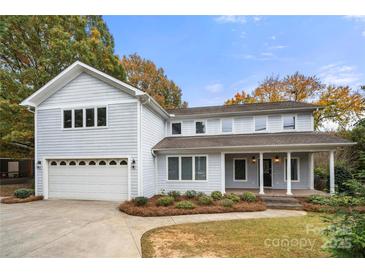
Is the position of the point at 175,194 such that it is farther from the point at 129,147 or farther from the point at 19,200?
the point at 19,200

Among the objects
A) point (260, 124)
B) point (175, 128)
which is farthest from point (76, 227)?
point (260, 124)

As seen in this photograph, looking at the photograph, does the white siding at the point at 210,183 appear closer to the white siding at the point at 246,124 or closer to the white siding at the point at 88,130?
the white siding at the point at 88,130

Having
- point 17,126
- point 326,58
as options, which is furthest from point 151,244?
point 326,58

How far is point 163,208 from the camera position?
795cm

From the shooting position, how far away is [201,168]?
1076cm

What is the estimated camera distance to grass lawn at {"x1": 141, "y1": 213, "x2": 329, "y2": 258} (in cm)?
431

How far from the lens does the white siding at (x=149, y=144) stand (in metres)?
9.73

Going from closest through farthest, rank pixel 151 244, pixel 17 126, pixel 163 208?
pixel 151 244 < pixel 163 208 < pixel 17 126

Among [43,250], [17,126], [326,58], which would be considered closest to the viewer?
[43,250]

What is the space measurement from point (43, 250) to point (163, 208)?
4309 millimetres

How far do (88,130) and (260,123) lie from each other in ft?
34.2

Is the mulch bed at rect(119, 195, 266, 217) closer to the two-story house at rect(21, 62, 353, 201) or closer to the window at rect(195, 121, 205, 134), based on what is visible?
the two-story house at rect(21, 62, 353, 201)

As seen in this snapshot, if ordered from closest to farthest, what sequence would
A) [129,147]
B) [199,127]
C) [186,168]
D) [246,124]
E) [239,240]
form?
[239,240]
[129,147]
[186,168]
[246,124]
[199,127]
